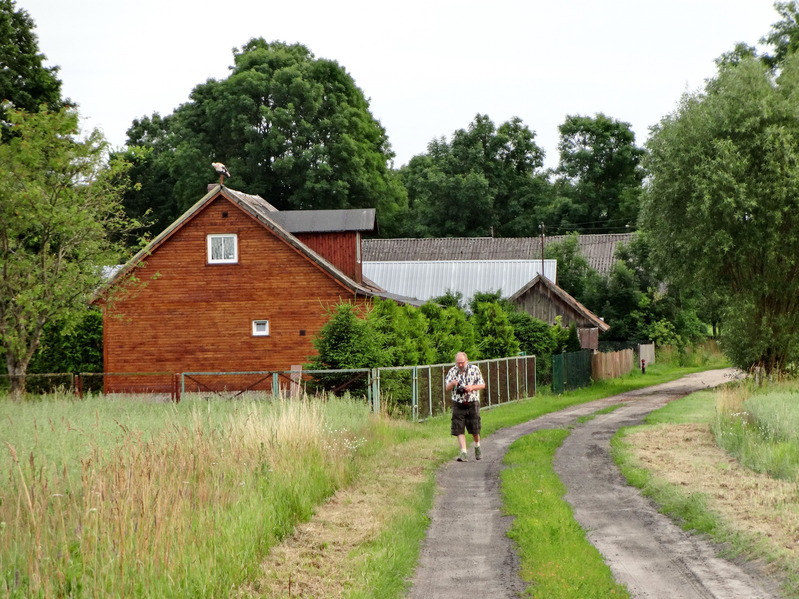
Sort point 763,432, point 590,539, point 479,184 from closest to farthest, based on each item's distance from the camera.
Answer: point 590,539 < point 763,432 < point 479,184

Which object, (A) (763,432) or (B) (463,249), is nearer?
(A) (763,432)

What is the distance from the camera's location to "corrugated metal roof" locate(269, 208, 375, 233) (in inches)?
A: 1502

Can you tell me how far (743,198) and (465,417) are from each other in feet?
62.4

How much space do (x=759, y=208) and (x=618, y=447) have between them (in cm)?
1739

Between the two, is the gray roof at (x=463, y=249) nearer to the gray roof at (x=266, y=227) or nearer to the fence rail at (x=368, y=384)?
the gray roof at (x=266, y=227)

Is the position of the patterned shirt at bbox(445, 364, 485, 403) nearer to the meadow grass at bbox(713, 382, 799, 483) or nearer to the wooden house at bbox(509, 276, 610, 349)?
the meadow grass at bbox(713, 382, 799, 483)

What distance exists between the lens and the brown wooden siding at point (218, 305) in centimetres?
3644

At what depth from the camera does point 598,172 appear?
267 ft

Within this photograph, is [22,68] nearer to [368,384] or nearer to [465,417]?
[368,384]

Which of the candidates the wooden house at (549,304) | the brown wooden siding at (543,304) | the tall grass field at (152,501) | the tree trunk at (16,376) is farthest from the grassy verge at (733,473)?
the brown wooden siding at (543,304)

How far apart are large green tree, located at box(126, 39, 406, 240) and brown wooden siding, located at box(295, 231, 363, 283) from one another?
21162 mm

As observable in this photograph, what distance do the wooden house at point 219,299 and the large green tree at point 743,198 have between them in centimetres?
1165

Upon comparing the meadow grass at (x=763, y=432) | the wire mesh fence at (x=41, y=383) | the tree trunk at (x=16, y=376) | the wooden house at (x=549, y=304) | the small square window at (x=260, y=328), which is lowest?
the meadow grass at (x=763, y=432)

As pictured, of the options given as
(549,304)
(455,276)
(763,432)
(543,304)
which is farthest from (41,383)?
(455,276)
